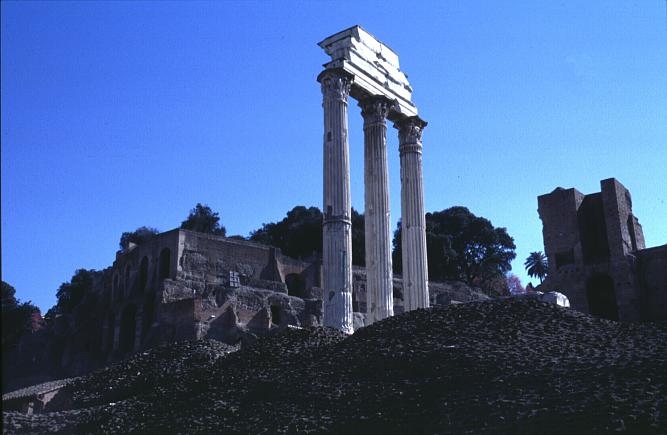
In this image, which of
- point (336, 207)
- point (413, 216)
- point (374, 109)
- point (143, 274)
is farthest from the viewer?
point (143, 274)

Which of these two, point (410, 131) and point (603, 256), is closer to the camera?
point (410, 131)

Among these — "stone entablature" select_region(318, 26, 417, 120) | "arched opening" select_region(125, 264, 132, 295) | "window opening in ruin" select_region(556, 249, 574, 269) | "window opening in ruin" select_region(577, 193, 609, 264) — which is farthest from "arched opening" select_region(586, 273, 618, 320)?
"arched opening" select_region(125, 264, 132, 295)

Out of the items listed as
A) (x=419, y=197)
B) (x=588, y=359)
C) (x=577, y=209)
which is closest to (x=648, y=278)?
(x=577, y=209)

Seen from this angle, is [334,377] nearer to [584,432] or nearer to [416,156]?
[584,432]

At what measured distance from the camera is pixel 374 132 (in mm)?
23875

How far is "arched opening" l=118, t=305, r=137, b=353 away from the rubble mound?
19200 millimetres

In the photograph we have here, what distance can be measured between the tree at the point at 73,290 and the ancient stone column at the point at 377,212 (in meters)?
41.4

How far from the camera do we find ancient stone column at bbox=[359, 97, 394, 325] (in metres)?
22.3

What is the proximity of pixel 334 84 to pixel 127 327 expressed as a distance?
2195 centimetres

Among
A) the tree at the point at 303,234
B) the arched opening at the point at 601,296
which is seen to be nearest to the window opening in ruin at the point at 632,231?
the arched opening at the point at 601,296

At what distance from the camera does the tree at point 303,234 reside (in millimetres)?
52394

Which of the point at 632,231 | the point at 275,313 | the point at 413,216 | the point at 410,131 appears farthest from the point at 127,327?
the point at 632,231

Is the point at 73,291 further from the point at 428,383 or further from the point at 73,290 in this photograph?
the point at 428,383

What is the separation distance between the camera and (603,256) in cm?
2958
